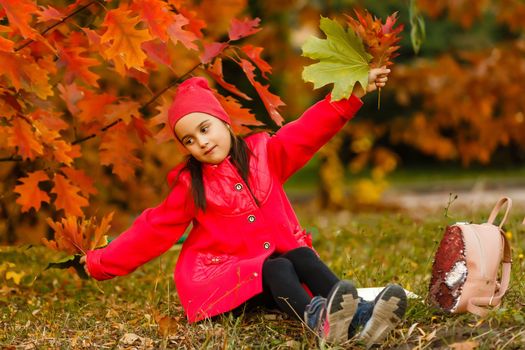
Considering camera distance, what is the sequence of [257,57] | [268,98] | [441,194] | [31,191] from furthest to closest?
[441,194], [31,191], [257,57], [268,98]

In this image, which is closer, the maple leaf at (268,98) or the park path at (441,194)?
the maple leaf at (268,98)

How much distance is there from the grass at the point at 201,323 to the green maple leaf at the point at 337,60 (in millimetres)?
848

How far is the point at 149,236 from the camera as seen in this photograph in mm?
3178

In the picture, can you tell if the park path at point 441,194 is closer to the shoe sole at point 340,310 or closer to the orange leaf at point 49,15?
the orange leaf at point 49,15

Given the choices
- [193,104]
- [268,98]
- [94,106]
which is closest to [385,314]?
[193,104]

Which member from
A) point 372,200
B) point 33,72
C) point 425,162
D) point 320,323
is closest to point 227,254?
point 320,323

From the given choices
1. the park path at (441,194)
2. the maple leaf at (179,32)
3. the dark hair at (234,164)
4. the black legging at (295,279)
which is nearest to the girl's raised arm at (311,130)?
the dark hair at (234,164)

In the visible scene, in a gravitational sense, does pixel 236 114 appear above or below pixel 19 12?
below

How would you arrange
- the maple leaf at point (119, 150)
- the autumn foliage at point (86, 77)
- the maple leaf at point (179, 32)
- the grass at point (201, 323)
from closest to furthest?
the grass at point (201, 323) < the autumn foliage at point (86, 77) < the maple leaf at point (179, 32) < the maple leaf at point (119, 150)

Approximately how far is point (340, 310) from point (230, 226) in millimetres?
631

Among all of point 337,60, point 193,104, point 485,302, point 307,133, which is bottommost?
point 485,302

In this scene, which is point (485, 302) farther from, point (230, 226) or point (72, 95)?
point (72, 95)

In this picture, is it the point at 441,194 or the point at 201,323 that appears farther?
the point at 441,194

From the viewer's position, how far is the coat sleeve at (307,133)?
3.06 metres
